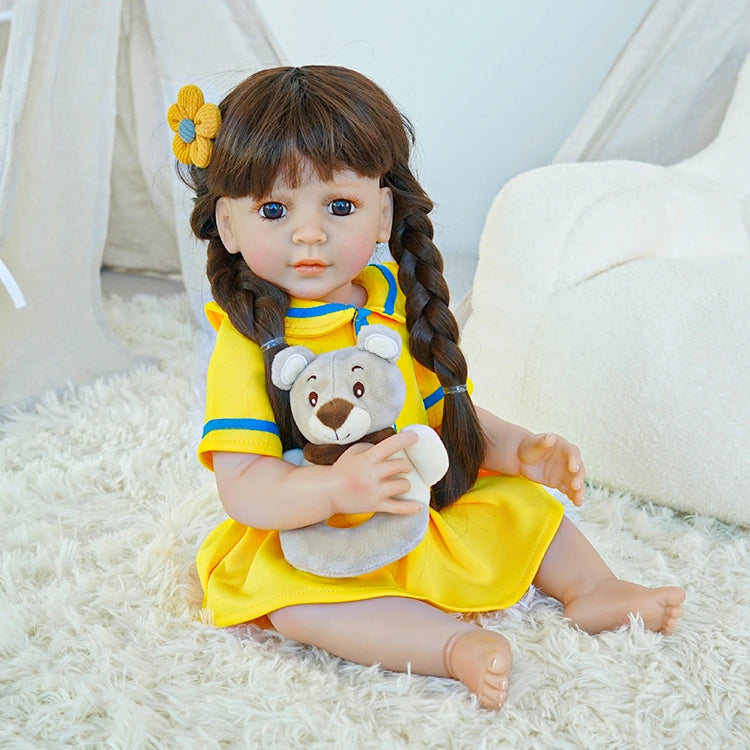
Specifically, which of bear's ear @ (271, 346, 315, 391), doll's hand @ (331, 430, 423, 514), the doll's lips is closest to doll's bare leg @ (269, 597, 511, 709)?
doll's hand @ (331, 430, 423, 514)

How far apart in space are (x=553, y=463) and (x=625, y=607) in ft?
0.54

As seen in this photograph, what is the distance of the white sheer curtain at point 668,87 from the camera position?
5.54ft

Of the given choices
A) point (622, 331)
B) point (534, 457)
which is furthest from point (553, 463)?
point (622, 331)

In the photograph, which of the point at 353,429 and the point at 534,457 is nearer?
the point at 353,429

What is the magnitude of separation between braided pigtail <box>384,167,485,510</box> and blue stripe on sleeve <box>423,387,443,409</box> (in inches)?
1.6

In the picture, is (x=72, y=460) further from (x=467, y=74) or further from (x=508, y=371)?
(x=467, y=74)

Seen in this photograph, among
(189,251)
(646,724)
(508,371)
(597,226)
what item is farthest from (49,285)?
(646,724)

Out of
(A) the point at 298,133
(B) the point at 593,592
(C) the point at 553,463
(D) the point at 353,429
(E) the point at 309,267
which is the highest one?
(A) the point at 298,133

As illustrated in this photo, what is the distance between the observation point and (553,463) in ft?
3.26

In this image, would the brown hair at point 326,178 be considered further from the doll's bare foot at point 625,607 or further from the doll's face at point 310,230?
the doll's bare foot at point 625,607

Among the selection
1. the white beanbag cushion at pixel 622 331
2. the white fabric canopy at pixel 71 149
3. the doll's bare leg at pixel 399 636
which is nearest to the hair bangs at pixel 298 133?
the doll's bare leg at pixel 399 636

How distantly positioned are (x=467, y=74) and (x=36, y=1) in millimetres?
1112

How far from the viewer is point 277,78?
0.89m

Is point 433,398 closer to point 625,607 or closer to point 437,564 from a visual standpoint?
point 437,564
